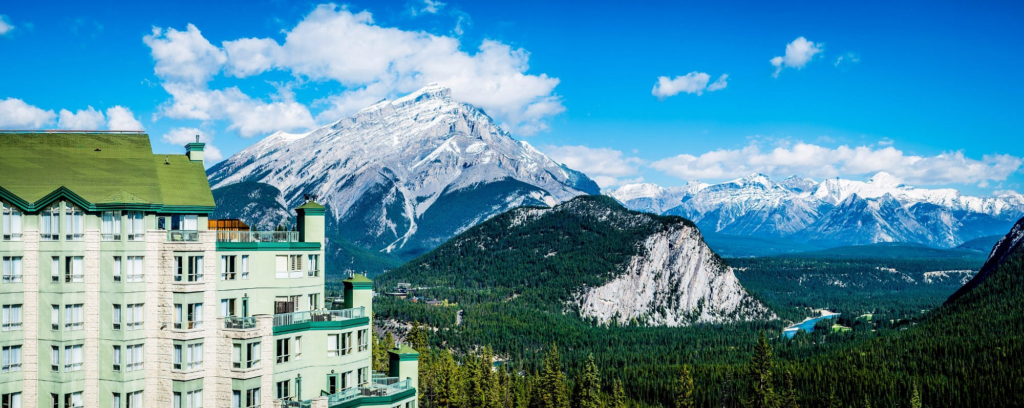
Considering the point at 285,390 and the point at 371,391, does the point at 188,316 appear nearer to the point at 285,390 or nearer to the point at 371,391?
the point at 285,390

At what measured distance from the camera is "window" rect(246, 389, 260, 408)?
58.7m

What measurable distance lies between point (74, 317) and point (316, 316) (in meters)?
15.0

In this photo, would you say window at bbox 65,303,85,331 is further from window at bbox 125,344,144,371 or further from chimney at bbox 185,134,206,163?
chimney at bbox 185,134,206,163

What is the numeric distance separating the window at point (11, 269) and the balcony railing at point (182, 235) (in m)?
8.67

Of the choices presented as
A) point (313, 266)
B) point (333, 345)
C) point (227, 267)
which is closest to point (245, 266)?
point (227, 267)

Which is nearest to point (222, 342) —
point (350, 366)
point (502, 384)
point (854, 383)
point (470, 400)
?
point (350, 366)

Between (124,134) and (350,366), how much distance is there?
22.5 m

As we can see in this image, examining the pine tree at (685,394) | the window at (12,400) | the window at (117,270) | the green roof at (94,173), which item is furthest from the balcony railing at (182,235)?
the pine tree at (685,394)

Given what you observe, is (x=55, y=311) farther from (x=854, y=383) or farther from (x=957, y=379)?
(x=957, y=379)

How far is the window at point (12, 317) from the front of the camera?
5566 cm

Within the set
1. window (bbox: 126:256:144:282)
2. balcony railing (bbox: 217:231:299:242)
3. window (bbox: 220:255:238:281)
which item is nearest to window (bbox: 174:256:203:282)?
window (bbox: 220:255:238:281)

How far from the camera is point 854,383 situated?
197 meters

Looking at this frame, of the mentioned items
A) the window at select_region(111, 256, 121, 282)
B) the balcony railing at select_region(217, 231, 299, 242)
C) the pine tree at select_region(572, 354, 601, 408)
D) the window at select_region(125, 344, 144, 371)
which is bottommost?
the pine tree at select_region(572, 354, 601, 408)

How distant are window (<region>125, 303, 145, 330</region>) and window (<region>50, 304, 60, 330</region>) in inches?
160
